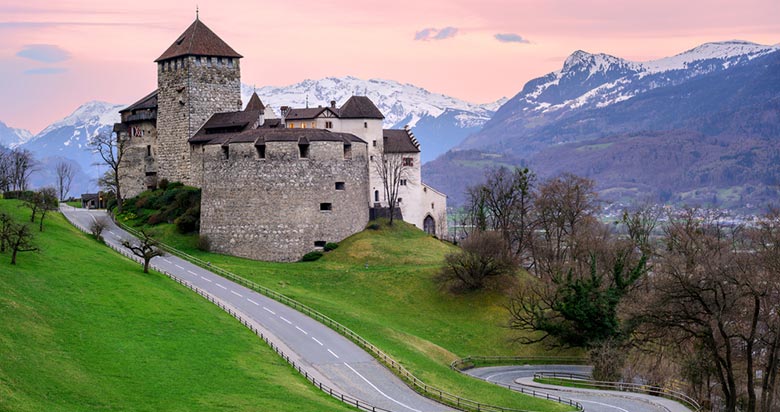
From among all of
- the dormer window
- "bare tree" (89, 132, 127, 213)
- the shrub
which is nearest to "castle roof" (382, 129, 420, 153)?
the dormer window

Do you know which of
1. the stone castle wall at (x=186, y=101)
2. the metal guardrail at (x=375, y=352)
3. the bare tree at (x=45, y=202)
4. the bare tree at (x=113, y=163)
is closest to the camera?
the metal guardrail at (x=375, y=352)

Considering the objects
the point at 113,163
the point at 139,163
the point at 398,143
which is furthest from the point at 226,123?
the point at 398,143

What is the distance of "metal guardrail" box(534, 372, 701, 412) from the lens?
200 feet

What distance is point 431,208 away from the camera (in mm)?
113562

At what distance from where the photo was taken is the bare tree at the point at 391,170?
106062 millimetres

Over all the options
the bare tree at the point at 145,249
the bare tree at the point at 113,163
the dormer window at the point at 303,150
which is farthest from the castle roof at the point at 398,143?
the bare tree at the point at 113,163

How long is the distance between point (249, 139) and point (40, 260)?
108 ft

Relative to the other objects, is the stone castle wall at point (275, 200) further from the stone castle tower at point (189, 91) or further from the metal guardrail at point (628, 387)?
the metal guardrail at point (628, 387)

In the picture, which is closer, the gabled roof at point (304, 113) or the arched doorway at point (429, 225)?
the gabled roof at point (304, 113)

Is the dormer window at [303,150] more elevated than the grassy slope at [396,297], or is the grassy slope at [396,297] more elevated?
the dormer window at [303,150]

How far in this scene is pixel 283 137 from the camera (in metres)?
96.9

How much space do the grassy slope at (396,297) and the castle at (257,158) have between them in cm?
341

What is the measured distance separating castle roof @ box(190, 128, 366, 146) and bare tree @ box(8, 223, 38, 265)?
30975mm

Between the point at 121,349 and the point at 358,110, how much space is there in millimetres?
58129
